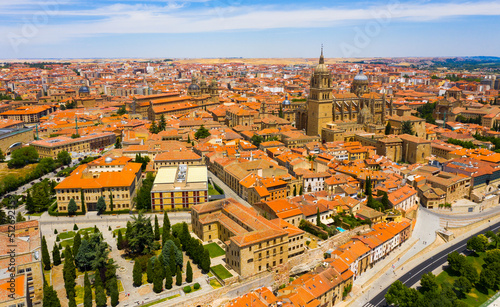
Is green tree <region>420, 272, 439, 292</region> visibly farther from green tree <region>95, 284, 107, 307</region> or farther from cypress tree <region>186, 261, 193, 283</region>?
green tree <region>95, 284, 107, 307</region>

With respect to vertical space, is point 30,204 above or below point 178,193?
below

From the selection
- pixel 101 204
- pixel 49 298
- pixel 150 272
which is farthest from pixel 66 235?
pixel 49 298

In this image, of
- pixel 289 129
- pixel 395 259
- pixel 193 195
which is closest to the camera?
pixel 395 259

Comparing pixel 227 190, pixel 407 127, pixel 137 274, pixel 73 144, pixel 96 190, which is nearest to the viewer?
pixel 137 274

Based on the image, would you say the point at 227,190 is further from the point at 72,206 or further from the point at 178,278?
the point at 178,278

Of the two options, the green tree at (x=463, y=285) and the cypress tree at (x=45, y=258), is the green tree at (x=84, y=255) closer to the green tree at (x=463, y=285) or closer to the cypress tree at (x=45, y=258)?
the cypress tree at (x=45, y=258)

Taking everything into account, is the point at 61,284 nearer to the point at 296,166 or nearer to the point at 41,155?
the point at 296,166

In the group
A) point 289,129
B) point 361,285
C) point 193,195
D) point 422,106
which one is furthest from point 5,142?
point 422,106
